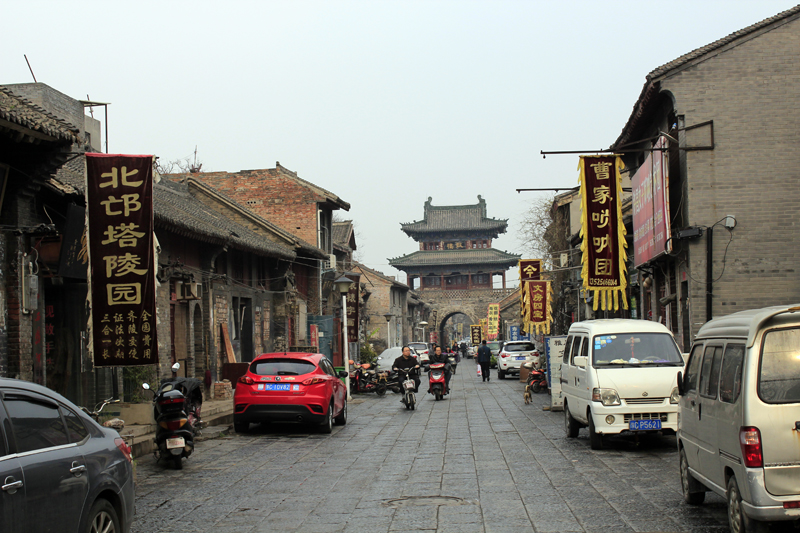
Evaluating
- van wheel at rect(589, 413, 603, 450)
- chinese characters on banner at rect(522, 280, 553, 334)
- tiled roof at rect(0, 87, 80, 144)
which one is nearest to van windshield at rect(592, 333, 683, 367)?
van wheel at rect(589, 413, 603, 450)

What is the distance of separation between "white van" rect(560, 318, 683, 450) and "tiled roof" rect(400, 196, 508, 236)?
73.1 m

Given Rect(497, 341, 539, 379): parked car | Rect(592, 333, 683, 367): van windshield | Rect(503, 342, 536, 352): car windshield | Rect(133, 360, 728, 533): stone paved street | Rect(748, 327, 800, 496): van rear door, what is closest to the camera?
Rect(748, 327, 800, 496): van rear door

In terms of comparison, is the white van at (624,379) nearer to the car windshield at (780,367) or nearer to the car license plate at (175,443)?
the car windshield at (780,367)

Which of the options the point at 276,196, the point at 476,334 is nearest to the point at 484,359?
the point at 276,196

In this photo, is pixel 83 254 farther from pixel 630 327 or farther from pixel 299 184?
pixel 299 184

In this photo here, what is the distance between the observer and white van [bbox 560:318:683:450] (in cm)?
1122

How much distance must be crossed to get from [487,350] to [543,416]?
1502 cm

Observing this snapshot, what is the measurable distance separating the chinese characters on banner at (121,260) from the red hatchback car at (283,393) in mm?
2341

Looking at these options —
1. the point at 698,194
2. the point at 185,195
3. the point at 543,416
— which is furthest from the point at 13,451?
the point at 185,195

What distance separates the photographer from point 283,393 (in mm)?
14195

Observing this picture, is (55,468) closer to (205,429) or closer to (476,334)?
(205,429)

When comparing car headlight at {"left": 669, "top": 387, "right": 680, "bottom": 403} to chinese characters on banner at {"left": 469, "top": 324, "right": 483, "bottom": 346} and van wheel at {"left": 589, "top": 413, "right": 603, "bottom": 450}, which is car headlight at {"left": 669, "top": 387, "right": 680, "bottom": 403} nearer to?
van wheel at {"left": 589, "top": 413, "right": 603, "bottom": 450}

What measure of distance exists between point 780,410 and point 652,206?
1428 centimetres

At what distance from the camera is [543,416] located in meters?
17.4
